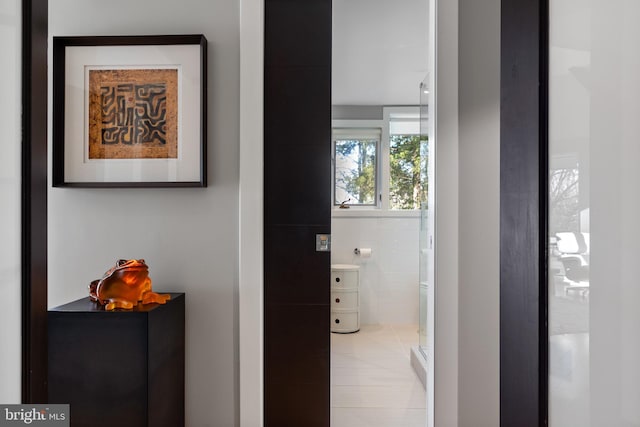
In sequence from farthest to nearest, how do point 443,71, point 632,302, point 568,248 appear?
1. point 443,71
2. point 568,248
3. point 632,302

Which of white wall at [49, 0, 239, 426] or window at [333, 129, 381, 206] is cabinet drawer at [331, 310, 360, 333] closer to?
window at [333, 129, 381, 206]

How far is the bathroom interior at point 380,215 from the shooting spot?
2.70m

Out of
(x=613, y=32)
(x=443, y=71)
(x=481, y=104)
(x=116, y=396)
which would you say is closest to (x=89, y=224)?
(x=116, y=396)

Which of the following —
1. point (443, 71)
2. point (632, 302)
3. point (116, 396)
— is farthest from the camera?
point (443, 71)

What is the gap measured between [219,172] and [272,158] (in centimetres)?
26

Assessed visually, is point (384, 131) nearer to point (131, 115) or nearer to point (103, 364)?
point (131, 115)

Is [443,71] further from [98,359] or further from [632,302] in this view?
[98,359]

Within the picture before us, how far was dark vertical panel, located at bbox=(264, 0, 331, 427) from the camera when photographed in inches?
80.1

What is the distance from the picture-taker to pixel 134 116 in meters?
1.96

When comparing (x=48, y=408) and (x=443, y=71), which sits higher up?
(x=443, y=71)

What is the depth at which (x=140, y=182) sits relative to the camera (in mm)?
1958
